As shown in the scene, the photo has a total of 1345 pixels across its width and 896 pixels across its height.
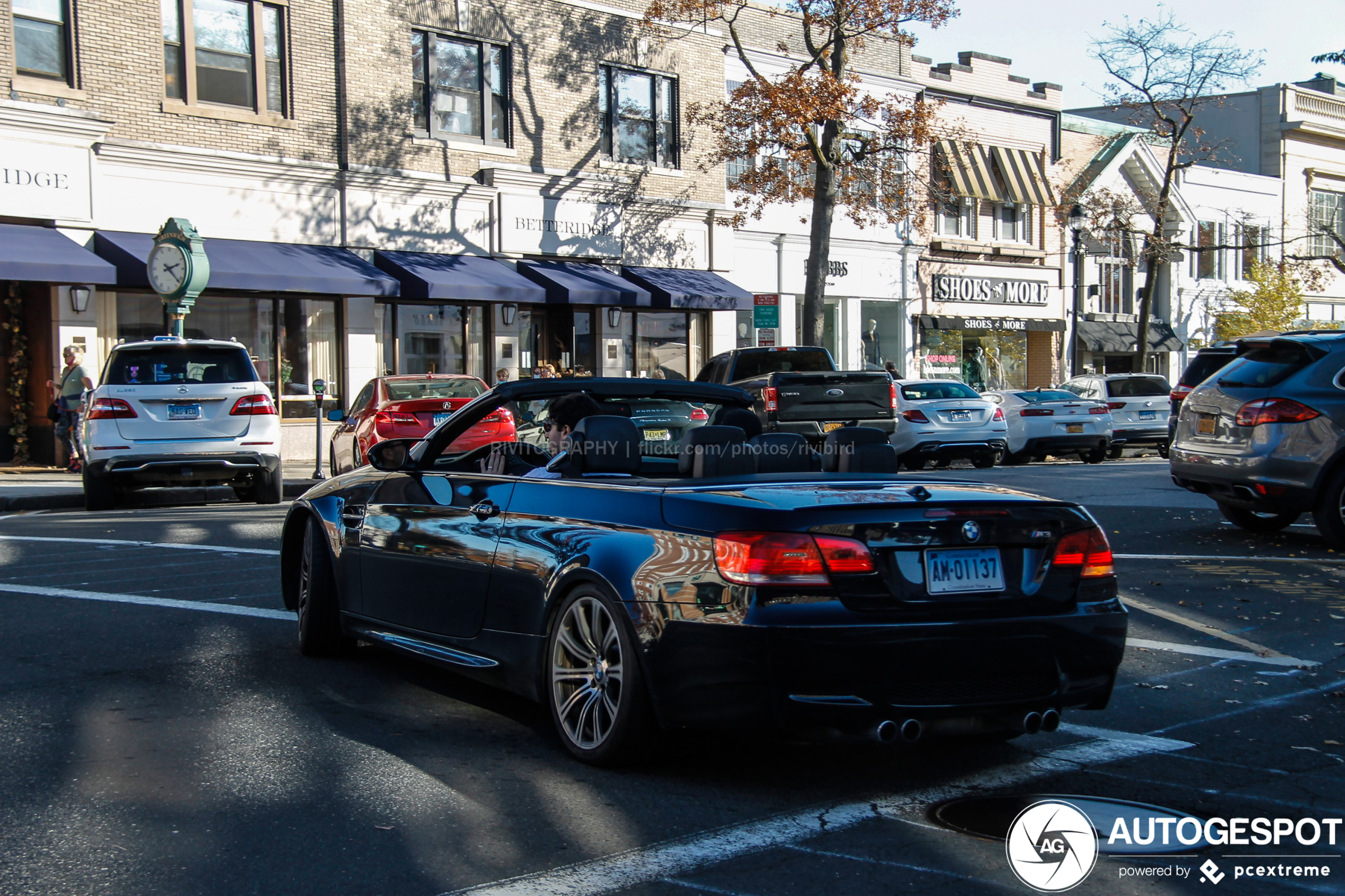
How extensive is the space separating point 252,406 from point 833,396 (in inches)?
286

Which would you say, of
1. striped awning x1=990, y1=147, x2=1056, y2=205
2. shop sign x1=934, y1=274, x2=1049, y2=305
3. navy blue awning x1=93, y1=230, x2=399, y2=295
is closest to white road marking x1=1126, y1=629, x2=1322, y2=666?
navy blue awning x1=93, y1=230, x2=399, y2=295

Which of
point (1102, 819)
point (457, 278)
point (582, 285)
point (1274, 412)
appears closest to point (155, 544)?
point (1102, 819)

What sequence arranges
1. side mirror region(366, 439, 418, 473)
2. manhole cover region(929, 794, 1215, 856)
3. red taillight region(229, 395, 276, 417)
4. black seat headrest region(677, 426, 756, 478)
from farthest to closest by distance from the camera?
red taillight region(229, 395, 276, 417) < side mirror region(366, 439, 418, 473) < black seat headrest region(677, 426, 756, 478) < manhole cover region(929, 794, 1215, 856)

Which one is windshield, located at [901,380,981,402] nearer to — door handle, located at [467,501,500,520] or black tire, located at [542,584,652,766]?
door handle, located at [467,501,500,520]

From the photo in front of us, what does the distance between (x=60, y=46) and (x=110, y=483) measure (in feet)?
30.1

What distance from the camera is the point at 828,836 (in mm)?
4145

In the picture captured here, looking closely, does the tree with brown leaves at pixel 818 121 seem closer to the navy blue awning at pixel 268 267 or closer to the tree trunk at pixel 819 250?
the tree trunk at pixel 819 250

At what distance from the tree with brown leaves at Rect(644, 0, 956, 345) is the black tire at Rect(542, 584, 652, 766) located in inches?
834

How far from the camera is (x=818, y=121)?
1009 inches

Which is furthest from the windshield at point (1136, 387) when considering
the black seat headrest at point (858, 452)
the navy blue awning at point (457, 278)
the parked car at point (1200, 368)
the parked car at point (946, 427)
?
the black seat headrest at point (858, 452)

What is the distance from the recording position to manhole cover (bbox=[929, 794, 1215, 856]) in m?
4.09

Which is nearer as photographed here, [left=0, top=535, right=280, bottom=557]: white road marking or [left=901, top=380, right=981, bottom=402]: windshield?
[left=0, top=535, right=280, bottom=557]: white road marking

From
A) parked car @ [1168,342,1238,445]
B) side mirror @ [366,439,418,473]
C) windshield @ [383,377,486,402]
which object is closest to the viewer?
side mirror @ [366,439,418,473]

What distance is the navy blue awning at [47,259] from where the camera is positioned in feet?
61.5
